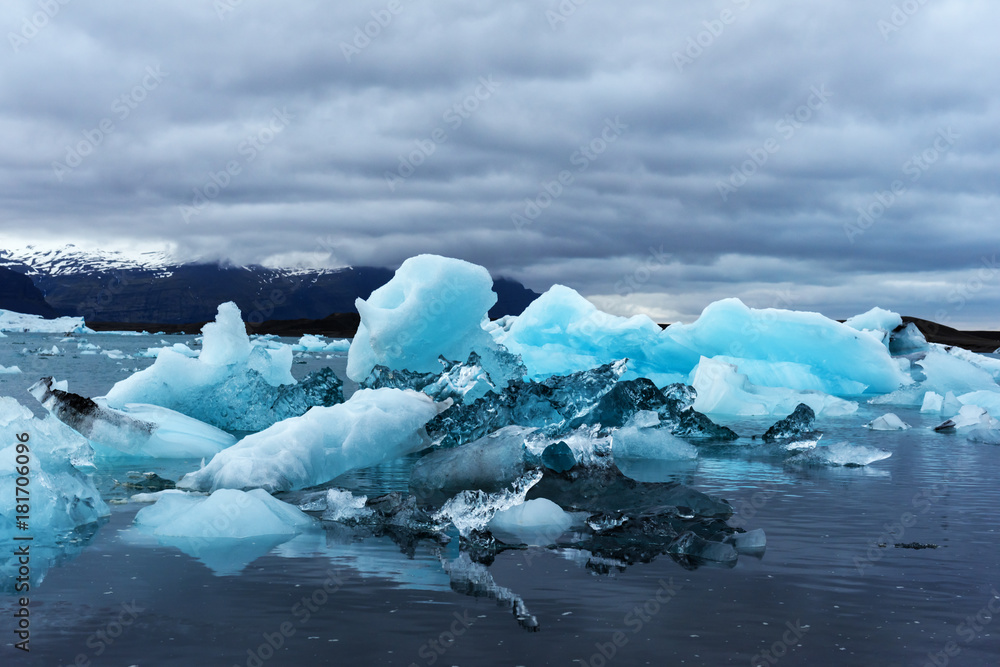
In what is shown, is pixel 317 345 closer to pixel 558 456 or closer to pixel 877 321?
pixel 877 321

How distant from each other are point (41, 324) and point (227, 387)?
88441 mm

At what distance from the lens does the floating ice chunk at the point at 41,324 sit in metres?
80.2

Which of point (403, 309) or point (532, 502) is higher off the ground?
point (403, 309)

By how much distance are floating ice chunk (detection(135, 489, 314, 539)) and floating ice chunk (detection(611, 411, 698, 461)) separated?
517 cm

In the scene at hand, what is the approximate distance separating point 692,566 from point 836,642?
142 cm

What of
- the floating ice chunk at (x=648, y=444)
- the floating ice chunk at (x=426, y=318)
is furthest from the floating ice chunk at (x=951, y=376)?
the floating ice chunk at (x=648, y=444)

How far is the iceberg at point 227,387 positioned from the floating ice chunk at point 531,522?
21.9 feet

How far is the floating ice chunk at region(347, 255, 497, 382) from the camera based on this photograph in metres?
13.8

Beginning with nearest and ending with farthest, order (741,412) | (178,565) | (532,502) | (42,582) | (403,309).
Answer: (42,582)
(178,565)
(532,502)
(403,309)
(741,412)

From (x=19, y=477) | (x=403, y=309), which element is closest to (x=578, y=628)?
(x=19, y=477)

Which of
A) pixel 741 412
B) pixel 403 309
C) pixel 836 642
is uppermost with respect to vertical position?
pixel 403 309

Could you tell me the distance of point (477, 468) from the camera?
7.84 meters

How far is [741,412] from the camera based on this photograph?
16.9 m

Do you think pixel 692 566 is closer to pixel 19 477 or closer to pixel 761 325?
pixel 19 477
